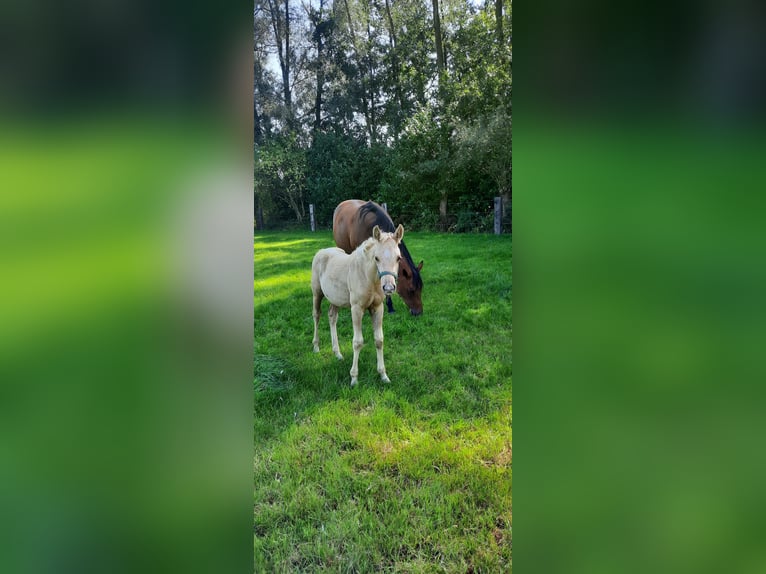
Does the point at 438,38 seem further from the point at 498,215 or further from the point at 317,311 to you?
the point at 317,311

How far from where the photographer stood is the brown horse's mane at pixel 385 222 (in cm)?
178

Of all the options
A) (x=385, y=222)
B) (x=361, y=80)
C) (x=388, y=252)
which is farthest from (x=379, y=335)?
(x=361, y=80)

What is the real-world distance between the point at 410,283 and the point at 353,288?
25 centimetres

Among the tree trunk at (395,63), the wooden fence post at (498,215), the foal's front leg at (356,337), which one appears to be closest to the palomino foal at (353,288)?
the foal's front leg at (356,337)

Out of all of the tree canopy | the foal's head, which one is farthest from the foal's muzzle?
the tree canopy

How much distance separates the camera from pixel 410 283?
1.83m

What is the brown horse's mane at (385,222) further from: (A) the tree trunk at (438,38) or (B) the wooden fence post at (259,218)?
(A) the tree trunk at (438,38)

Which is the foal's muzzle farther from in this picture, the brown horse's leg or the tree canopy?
the tree canopy
